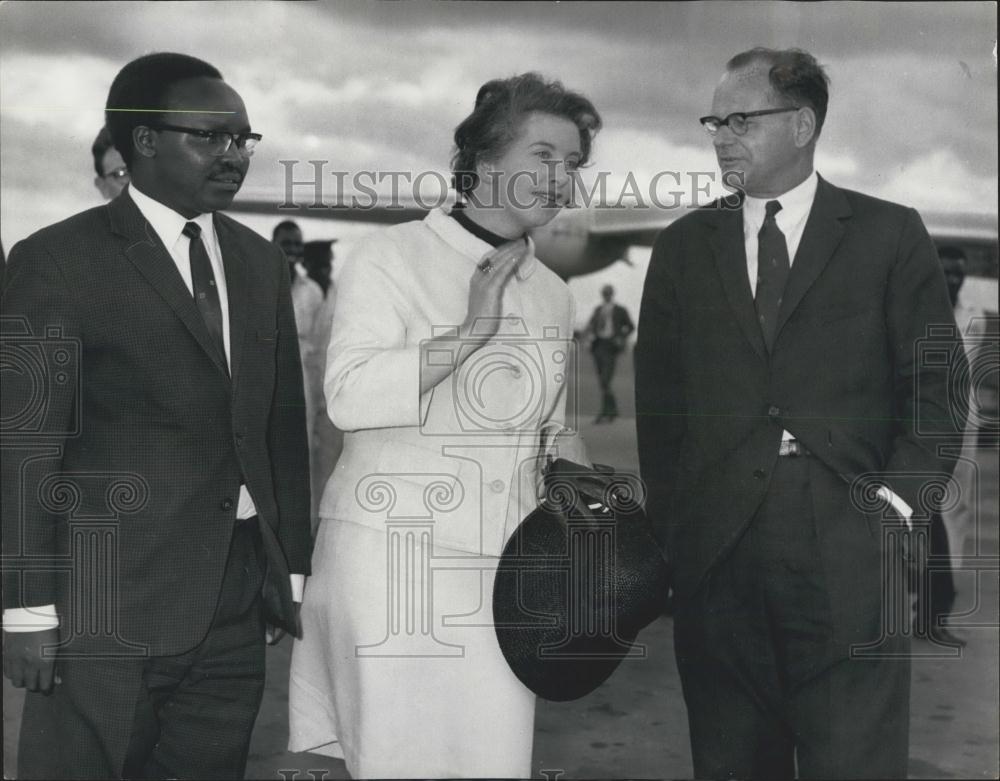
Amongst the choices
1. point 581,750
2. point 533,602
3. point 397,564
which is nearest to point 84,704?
point 397,564

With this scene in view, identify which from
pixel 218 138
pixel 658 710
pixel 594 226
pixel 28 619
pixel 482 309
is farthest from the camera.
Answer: pixel 658 710

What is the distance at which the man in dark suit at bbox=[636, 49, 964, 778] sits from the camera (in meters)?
2.64

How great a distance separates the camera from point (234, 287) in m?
2.53

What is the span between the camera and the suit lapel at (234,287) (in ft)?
8.21

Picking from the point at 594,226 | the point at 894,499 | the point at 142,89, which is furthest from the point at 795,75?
the point at 142,89

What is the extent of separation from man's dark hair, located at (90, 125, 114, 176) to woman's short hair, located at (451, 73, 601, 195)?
775 millimetres

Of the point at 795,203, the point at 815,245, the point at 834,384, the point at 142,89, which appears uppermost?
the point at 142,89

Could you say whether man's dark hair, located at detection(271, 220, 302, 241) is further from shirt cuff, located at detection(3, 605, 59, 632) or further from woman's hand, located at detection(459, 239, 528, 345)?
shirt cuff, located at detection(3, 605, 59, 632)

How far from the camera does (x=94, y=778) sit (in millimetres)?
2398

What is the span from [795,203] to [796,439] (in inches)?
21.9

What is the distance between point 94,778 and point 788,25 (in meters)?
2.27

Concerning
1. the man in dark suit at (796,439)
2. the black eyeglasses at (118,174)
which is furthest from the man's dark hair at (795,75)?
the black eyeglasses at (118,174)

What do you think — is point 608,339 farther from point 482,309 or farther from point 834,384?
point 834,384

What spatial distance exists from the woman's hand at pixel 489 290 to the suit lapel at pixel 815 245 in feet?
2.01
